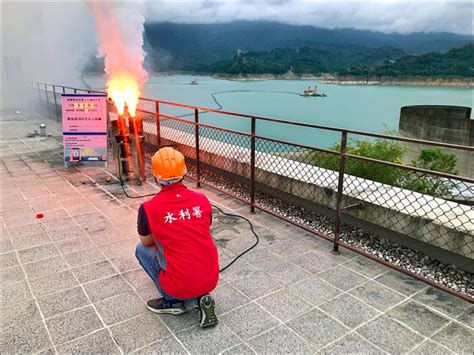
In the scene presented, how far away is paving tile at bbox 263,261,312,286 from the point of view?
138 inches

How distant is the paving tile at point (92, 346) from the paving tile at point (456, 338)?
2.38 metres

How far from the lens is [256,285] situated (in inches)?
134

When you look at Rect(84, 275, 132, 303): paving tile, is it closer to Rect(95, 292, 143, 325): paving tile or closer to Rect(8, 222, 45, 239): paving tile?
Rect(95, 292, 143, 325): paving tile

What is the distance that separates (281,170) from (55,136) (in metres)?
8.03

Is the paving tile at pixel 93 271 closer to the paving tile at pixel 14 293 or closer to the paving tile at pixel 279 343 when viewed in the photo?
the paving tile at pixel 14 293

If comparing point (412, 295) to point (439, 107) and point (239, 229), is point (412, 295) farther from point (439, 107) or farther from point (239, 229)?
point (439, 107)

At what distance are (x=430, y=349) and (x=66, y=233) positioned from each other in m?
4.01

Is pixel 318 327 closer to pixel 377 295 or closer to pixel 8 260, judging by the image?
pixel 377 295

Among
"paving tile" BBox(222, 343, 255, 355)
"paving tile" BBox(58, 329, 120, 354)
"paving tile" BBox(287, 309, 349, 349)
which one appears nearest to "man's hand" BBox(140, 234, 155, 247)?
"paving tile" BBox(58, 329, 120, 354)

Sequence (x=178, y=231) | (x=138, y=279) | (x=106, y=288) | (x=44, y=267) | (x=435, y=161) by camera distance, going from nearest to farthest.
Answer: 1. (x=178, y=231)
2. (x=106, y=288)
3. (x=138, y=279)
4. (x=44, y=267)
5. (x=435, y=161)

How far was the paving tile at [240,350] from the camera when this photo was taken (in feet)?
8.42

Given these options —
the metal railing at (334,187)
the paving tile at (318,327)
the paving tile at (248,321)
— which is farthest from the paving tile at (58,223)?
the paving tile at (318,327)

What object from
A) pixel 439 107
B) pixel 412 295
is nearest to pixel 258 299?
pixel 412 295

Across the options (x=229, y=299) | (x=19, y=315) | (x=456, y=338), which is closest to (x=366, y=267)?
(x=456, y=338)
